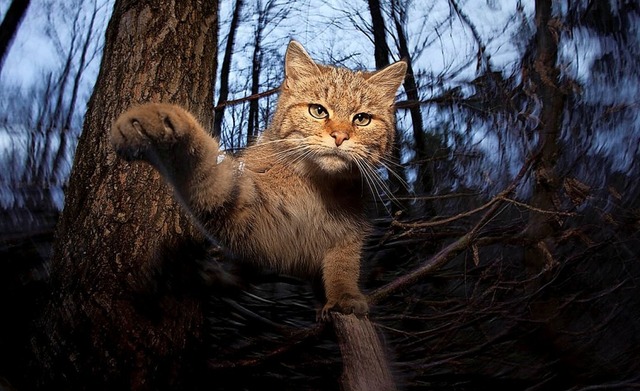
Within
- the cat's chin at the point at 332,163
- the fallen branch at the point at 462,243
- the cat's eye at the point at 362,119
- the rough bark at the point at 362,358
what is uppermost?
the cat's eye at the point at 362,119

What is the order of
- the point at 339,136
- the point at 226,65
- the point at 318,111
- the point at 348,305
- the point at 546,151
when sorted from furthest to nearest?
the point at 318,111
the point at 339,136
the point at 348,305
the point at 226,65
the point at 546,151

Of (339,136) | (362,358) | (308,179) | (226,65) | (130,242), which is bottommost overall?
(362,358)

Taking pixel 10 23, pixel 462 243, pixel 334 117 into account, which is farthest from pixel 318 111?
pixel 10 23

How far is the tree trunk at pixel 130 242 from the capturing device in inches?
34.9

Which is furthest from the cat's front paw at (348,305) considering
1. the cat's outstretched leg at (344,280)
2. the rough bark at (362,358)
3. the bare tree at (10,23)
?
the bare tree at (10,23)

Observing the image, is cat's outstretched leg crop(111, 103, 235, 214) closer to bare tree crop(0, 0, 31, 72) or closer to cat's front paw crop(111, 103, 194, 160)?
cat's front paw crop(111, 103, 194, 160)

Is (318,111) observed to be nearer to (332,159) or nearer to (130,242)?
(332,159)

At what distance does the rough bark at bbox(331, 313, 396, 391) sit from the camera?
759 millimetres

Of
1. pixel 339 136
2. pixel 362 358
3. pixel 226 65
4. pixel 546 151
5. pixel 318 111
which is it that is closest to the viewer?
pixel 362 358

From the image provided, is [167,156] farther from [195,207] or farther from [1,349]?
[1,349]

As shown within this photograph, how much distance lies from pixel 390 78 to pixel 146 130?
0.59 meters

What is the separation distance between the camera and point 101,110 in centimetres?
101

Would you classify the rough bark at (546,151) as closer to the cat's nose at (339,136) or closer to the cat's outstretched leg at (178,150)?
the cat's nose at (339,136)

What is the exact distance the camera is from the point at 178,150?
3.11 ft
